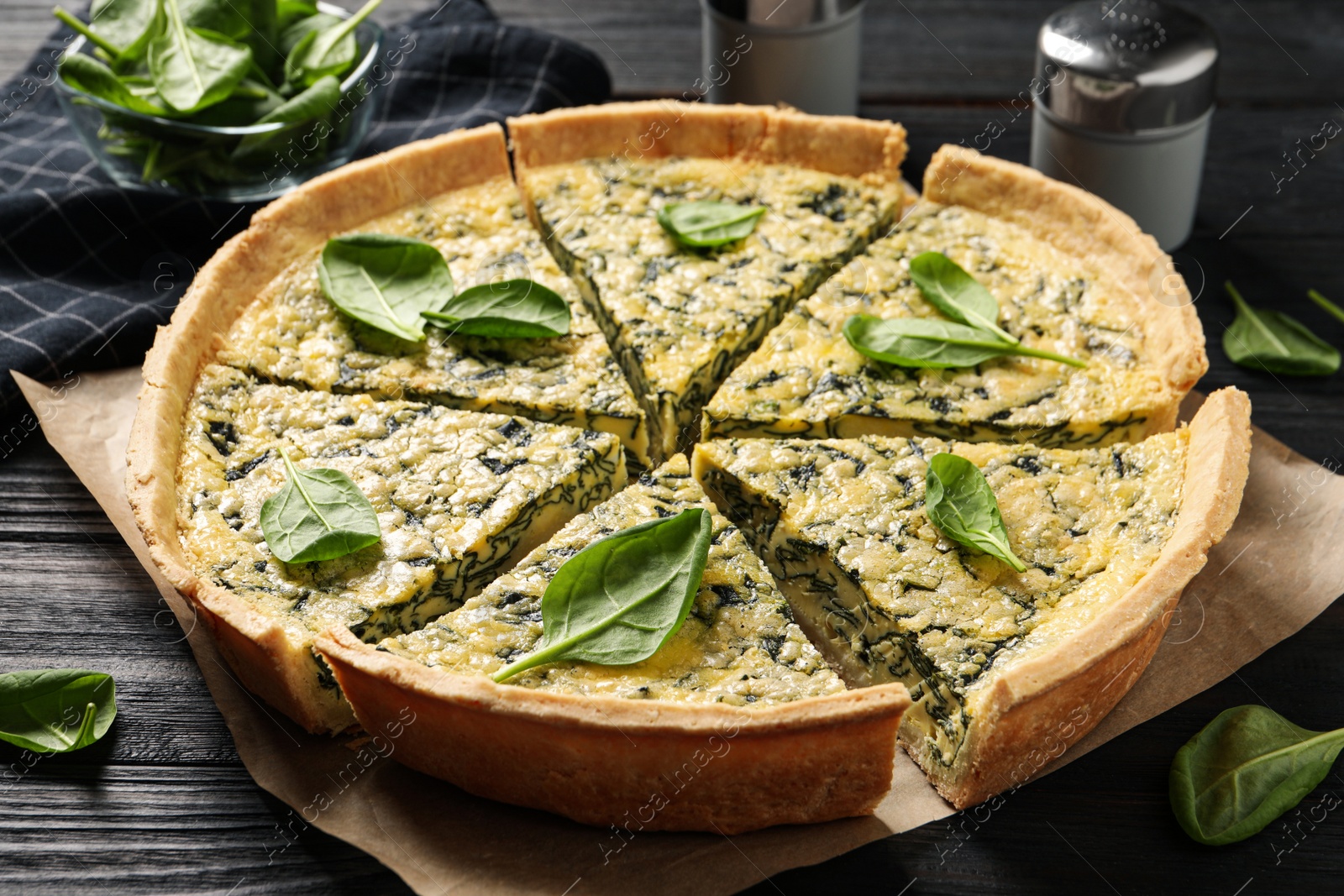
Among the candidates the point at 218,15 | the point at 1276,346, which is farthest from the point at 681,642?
the point at 218,15

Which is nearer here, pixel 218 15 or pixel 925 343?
pixel 925 343

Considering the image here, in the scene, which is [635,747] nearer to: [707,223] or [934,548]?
[934,548]

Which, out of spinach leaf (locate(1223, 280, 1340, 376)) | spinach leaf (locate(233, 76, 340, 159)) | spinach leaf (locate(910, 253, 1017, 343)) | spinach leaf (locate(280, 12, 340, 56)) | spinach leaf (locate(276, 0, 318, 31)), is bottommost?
spinach leaf (locate(1223, 280, 1340, 376))

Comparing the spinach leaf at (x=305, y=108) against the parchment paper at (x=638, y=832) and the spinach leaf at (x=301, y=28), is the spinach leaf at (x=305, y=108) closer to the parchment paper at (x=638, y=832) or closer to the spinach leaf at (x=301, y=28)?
the spinach leaf at (x=301, y=28)

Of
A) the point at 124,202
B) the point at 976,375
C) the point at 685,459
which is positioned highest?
the point at 124,202

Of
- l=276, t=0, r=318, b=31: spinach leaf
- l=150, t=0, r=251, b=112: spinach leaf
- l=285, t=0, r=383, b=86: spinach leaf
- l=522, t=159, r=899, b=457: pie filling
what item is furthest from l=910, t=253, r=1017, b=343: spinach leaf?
l=276, t=0, r=318, b=31: spinach leaf

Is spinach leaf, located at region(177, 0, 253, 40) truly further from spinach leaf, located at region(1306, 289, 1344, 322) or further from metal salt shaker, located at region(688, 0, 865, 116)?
spinach leaf, located at region(1306, 289, 1344, 322)

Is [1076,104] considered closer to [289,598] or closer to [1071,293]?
[1071,293]
